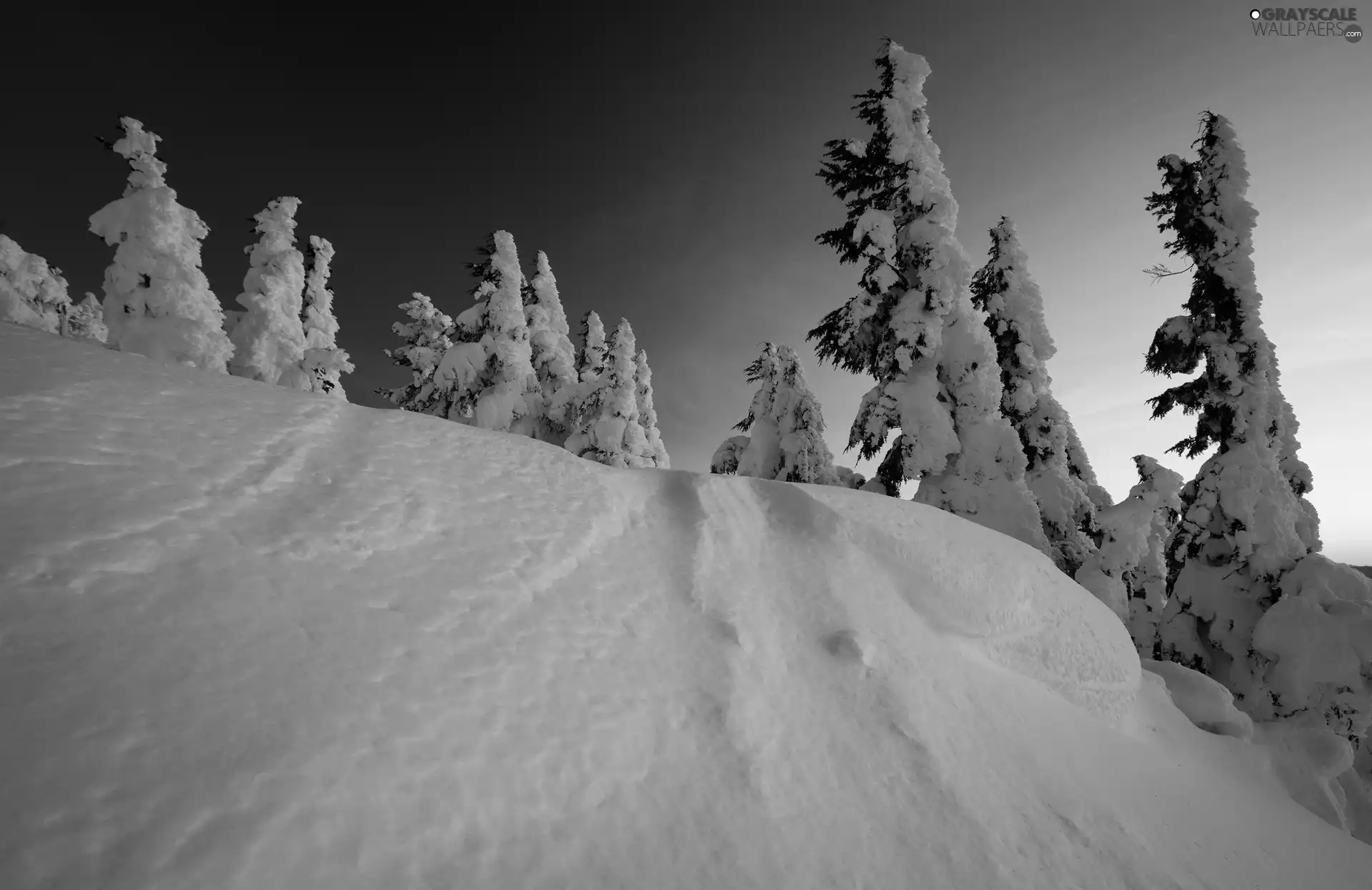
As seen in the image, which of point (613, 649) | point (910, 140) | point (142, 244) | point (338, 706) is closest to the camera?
point (338, 706)

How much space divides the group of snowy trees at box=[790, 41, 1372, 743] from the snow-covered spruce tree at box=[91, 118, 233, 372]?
18160 mm

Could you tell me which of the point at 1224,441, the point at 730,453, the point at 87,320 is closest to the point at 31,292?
the point at 87,320

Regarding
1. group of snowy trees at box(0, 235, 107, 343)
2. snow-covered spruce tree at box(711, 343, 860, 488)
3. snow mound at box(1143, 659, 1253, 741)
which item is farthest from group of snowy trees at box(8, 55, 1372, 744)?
group of snowy trees at box(0, 235, 107, 343)

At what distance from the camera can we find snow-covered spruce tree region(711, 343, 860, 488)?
59.2 feet

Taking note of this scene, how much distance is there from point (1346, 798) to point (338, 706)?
10.5 metres

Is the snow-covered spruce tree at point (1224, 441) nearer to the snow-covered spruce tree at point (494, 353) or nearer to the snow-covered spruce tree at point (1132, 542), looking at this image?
the snow-covered spruce tree at point (1132, 542)

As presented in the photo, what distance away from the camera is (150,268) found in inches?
565

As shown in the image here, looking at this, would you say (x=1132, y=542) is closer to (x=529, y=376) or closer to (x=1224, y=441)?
(x=1224, y=441)

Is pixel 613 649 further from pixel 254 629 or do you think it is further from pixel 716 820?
pixel 254 629

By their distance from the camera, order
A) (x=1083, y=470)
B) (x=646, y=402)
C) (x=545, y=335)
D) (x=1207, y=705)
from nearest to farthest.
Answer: (x=1207, y=705) → (x=1083, y=470) → (x=545, y=335) → (x=646, y=402)

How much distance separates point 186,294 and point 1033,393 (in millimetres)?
24546

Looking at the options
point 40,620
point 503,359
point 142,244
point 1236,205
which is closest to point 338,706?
point 40,620

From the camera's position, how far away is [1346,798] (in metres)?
6.05

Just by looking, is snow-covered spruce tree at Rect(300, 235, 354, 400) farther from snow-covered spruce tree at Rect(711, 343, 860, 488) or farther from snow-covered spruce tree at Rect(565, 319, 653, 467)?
snow-covered spruce tree at Rect(711, 343, 860, 488)
